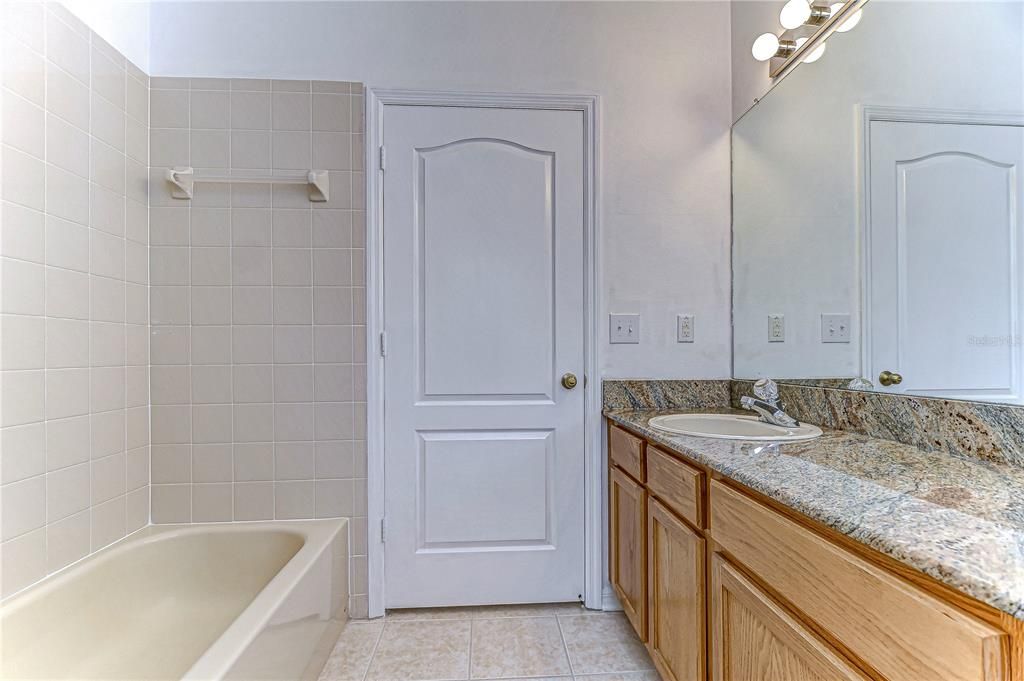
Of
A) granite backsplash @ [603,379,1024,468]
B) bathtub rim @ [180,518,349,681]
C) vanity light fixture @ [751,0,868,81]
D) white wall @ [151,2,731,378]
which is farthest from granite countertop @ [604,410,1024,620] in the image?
vanity light fixture @ [751,0,868,81]

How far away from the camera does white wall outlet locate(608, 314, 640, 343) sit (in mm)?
1852

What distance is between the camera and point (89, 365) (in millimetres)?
1447

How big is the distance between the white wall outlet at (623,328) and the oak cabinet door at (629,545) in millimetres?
502

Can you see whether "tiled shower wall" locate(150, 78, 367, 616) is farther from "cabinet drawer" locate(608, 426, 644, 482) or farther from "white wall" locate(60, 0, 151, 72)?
"cabinet drawer" locate(608, 426, 644, 482)

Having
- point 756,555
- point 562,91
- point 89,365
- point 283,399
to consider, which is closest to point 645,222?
point 562,91

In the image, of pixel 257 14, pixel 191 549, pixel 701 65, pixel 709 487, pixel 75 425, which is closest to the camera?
pixel 709 487

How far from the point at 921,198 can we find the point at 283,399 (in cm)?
202

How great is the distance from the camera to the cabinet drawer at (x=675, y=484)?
112 centimetres

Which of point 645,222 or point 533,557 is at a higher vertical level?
point 645,222

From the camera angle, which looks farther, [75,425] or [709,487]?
[75,425]

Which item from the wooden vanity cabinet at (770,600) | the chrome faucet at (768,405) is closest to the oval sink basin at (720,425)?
the chrome faucet at (768,405)

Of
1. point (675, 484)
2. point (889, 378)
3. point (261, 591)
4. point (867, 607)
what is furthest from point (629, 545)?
point (261, 591)

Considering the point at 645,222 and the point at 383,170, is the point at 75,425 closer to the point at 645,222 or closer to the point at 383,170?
the point at 383,170

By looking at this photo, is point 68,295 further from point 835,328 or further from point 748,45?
point 748,45
